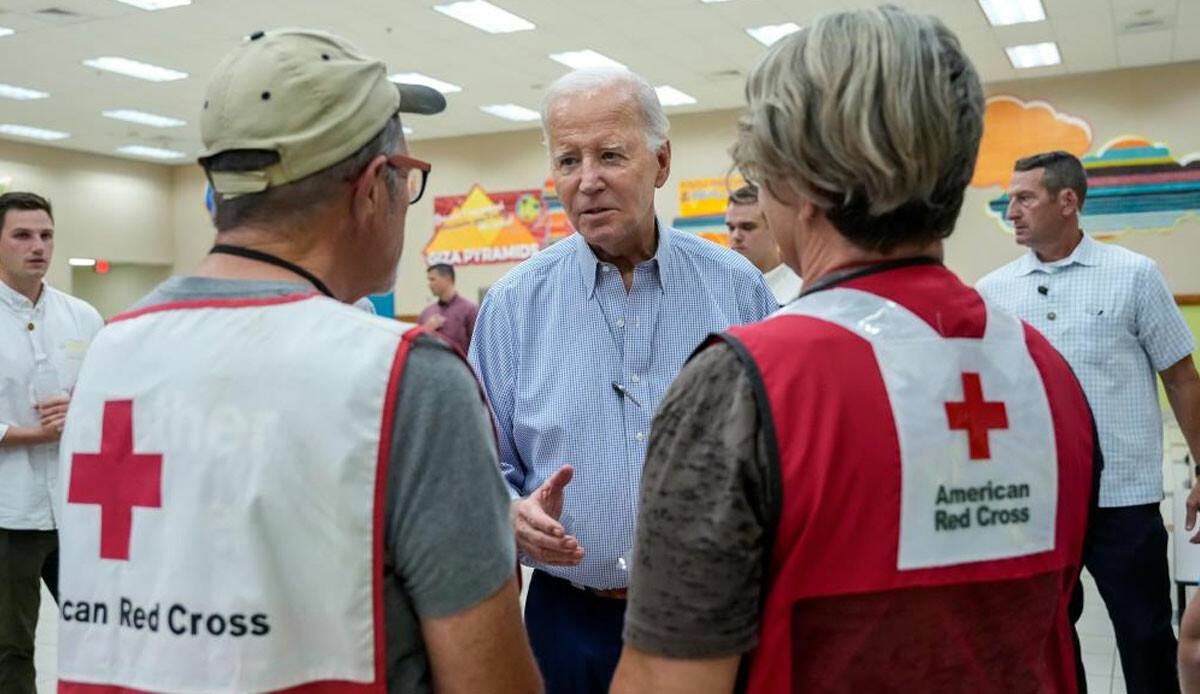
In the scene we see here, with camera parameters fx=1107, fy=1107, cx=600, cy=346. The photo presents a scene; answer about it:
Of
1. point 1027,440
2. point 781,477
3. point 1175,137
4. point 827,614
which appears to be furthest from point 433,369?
point 1175,137

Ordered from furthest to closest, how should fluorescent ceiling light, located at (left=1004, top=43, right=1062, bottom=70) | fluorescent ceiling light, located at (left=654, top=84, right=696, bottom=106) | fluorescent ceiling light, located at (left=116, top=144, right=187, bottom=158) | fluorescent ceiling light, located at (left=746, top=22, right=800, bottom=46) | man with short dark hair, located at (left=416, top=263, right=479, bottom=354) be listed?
1. fluorescent ceiling light, located at (left=116, top=144, right=187, bottom=158)
2. fluorescent ceiling light, located at (left=654, top=84, right=696, bottom=106)
3. fluorescent ceiling light, located at (left=1004, top=43, right=1062, bottom=70)
4. man with short dark hair, located at (left=416, top=263, right=479, bottom=354)
5. fluorescent ceiling light, located at (left=746, top=22, right=800, bottom=46)

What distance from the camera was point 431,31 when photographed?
10578 millimetres

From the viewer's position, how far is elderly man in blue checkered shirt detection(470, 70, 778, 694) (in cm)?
207

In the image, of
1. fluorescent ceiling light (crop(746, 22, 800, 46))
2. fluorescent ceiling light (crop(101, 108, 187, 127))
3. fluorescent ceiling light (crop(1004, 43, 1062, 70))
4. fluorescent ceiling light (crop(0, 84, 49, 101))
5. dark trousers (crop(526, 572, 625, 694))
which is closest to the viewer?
dark trousers (crop(526, 572, 625, 694))

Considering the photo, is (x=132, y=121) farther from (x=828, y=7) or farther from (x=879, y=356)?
(x=879, y=356)

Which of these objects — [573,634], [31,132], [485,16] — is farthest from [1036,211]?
[31,132]

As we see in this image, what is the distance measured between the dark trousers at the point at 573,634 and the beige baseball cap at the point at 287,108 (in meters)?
1.16

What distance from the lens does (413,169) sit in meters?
1.34

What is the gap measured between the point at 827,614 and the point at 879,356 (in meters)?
0.26

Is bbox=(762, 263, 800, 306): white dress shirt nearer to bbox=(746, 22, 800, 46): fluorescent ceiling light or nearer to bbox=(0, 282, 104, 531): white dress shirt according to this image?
bbox=(0, 282, 104, 531): white dress shirt

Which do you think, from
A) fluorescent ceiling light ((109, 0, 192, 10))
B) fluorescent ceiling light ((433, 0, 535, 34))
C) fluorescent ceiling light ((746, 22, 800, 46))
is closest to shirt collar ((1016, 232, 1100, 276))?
fluorescent ceiling light ((433, 0, 535, 34))

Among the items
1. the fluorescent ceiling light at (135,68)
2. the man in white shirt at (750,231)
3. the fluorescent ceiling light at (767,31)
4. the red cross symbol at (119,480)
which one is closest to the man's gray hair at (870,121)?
the red cross symbol at (119,480)

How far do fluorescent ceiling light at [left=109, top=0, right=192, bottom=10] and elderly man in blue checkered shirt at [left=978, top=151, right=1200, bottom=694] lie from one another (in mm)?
7816

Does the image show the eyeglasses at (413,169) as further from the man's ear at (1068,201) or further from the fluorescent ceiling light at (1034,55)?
the fluorescent ceiling light at (1034,55)
